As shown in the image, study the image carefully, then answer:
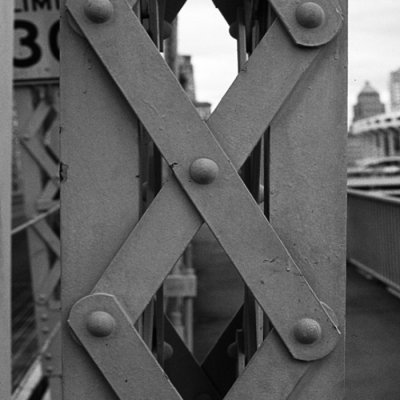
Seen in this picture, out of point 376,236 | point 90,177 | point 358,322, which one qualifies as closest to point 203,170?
point 90,177

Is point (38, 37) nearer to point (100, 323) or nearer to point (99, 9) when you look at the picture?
point (99, 9)

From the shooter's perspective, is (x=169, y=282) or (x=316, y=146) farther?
(x=169, y=282)

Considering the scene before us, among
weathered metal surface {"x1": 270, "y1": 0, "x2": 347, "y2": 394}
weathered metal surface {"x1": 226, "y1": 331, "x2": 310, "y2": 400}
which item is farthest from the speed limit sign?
weathered metal surface {"x1": 226, "y1": 331, "x2": 310, "y2": 400}

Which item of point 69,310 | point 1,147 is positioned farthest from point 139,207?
point 1,147

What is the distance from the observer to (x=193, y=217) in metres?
1.62

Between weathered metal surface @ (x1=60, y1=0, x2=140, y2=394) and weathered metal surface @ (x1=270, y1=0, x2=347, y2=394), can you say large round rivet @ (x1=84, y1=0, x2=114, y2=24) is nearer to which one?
weathered metal surface @ (x1=60, y1=0, x2=140, y2=394)

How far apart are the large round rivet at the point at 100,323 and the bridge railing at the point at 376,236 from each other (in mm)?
6888

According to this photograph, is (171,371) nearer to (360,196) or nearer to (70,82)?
(70,82)

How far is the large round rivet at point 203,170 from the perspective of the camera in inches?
62.7

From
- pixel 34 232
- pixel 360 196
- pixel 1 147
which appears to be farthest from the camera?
pixel 360 196

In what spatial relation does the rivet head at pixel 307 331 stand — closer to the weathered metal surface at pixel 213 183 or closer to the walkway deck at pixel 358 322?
the weathered metal surface at pixel 213 183

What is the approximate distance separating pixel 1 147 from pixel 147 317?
1.81ft

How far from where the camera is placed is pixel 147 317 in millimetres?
1966

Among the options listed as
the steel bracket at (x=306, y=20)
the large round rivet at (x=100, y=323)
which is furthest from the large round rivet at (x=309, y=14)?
the large round rivet at (x=100, y=323)
